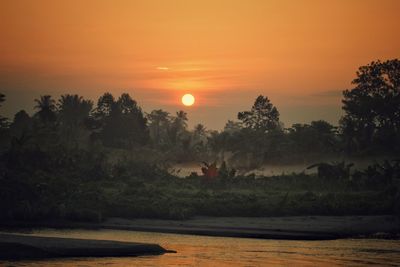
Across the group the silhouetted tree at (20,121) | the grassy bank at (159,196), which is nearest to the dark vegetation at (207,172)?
the grassy bank at (159,196)

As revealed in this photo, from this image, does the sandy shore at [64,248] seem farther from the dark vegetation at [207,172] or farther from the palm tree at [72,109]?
the palm tree at [72,109]

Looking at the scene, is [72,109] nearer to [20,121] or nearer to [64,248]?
[20,121]

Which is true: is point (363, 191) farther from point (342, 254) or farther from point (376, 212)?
point (342, 254)

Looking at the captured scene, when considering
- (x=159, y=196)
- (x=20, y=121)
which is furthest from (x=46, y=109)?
(x=159, y=196)

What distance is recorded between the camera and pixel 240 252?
38.2 m

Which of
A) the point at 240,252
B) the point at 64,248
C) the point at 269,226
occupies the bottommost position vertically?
the point at 240,252

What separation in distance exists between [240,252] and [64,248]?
9330mm

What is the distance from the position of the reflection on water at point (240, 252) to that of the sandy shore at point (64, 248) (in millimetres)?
814

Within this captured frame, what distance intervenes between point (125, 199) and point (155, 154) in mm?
46302

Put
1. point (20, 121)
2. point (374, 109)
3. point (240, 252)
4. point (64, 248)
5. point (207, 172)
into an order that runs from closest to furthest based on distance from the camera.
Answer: point (64, 248)
point (240, 252)
point (207, 172)
point (374, 109)
point (20, 121)

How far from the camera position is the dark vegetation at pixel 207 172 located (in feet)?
178

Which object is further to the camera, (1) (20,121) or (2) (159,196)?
(1) (20,121)

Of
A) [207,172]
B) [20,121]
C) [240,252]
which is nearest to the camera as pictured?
[240,252]

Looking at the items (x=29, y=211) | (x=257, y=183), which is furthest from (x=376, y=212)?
(x=29, y=211)
